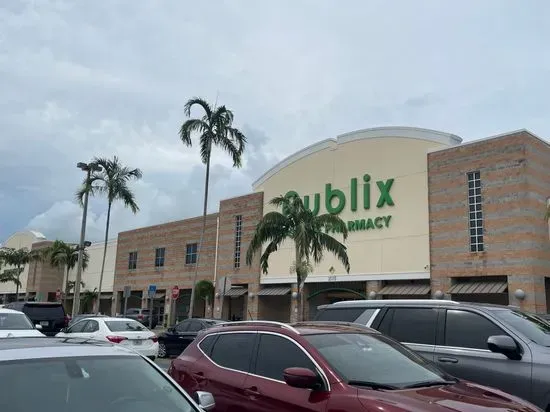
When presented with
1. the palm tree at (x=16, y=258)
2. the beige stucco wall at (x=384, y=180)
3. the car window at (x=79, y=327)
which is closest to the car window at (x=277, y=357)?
the car window at (x=79, y=327)

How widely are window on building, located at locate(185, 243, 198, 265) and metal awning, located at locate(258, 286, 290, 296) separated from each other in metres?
8.98

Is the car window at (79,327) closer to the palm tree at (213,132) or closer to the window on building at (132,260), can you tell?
the palm tree at (213,132)

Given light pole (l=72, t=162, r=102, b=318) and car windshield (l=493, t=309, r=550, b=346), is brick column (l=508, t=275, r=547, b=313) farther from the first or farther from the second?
light pole (l=72, t=162, r=102, b=318)

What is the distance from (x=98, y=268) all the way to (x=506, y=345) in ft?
183

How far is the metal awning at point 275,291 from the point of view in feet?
118

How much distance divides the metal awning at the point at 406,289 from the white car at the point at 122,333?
50.3 ft

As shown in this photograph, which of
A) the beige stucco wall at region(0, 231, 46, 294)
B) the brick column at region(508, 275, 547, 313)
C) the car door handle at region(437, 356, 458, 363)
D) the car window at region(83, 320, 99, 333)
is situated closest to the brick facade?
the brick column at region(508, 275, 547, 313)

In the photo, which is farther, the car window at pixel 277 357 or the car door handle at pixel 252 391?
the car door handle at pixel 252 391

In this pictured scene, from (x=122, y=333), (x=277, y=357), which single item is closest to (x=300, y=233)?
(x=122, y=333)

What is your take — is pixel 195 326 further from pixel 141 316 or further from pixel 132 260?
pixel 132 260

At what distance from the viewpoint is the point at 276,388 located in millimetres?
5266

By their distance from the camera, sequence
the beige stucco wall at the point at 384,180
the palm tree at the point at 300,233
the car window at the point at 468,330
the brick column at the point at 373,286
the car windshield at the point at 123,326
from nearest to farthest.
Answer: the car window at the point at 468,330
the car windshield at the point at 123,326
the palm tree at the point at 300,233
the beige stucco wall at the point at 384,180
the brick column at the point at 373,286

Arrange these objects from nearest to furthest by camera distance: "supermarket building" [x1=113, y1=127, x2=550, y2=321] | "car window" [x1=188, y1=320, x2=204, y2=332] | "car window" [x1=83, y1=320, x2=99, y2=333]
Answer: "car window" [x1=83, y1=320, x2=99, y2=333] < "car window" [x1=188, y1=320, x2=204, y2=332] < "supermarket building" [x1=113, y1=127, x2=550, y2=321]

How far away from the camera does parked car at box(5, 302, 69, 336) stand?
70.2ft
